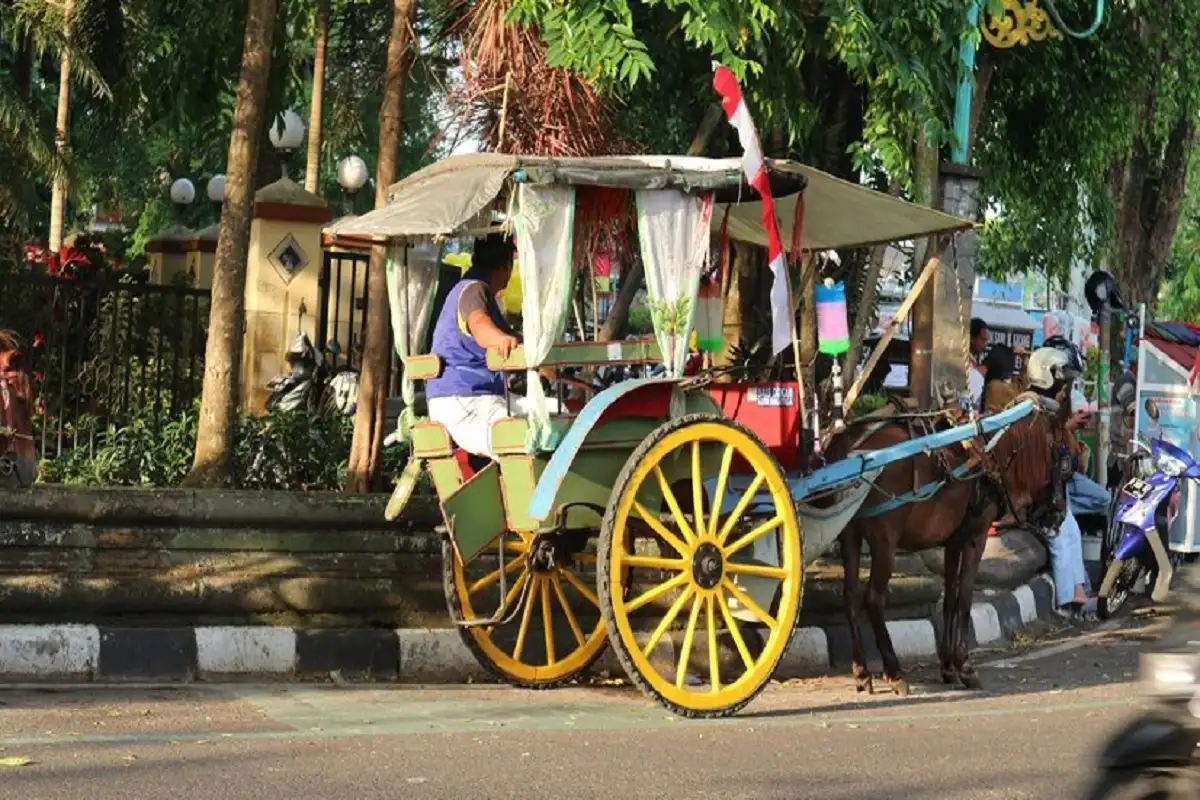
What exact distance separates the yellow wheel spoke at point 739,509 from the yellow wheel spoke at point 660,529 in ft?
0.58

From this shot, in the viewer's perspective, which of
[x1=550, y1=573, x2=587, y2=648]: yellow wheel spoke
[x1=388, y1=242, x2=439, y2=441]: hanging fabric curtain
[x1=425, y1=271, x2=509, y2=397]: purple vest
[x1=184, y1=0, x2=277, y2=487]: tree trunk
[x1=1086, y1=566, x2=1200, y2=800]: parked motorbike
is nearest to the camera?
[x1=1086, y1=566, x2=1200, y2=800]: parked motorbike

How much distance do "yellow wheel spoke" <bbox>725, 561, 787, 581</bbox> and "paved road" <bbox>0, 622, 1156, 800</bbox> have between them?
64cm

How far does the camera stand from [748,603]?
28.7ft

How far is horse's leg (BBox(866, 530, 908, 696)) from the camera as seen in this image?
395 inches

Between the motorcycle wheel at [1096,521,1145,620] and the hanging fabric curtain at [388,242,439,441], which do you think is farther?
the motorcycle wheel at [1096,521,1145,620]

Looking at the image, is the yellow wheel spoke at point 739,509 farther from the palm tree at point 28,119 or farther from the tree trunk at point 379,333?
the palm tree at point 28,119

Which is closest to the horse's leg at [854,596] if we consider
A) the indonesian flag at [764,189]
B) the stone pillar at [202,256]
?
the indonesian flag at [764,189]

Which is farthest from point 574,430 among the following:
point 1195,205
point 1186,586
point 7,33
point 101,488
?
point 1195,205

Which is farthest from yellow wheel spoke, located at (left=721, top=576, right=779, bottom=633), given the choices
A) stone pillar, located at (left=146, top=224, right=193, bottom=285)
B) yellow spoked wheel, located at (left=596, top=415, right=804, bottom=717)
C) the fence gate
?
stone pillar, located at (left=146, top=224, right=193, bottom=285)

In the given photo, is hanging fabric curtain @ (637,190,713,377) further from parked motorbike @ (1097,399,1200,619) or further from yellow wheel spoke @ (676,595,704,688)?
parked motorbike @ (1097,399,1200,619)

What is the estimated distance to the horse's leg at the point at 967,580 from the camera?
10430mm

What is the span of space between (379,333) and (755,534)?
10.7 feet

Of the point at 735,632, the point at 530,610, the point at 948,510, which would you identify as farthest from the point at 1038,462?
the point at 530,610

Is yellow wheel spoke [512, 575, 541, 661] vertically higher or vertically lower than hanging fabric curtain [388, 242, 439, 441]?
lower
